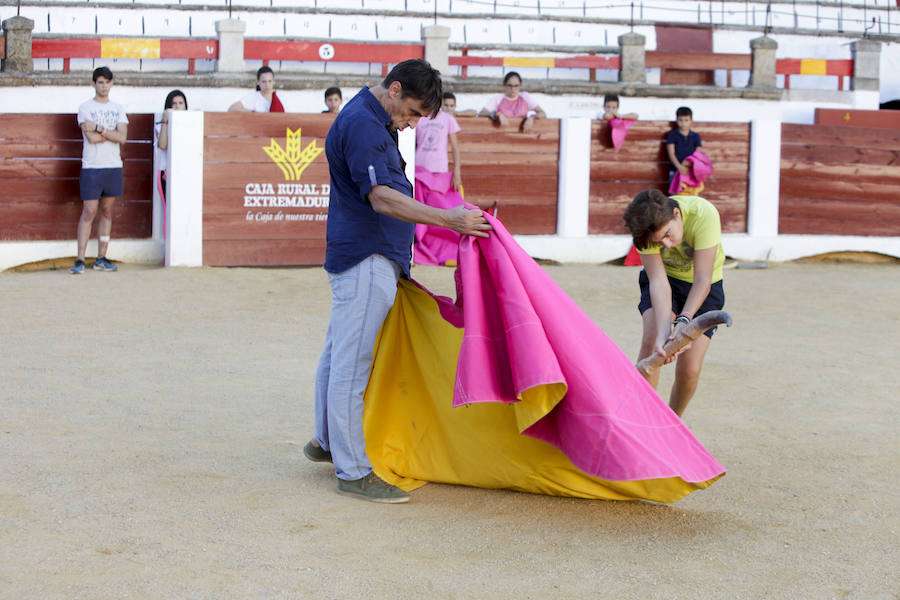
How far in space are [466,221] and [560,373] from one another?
1.61 feet

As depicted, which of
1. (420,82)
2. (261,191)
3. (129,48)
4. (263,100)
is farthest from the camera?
(129,48)

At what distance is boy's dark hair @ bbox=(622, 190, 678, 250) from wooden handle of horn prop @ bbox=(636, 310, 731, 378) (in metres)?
0.30

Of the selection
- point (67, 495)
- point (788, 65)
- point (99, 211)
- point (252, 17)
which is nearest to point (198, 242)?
point (99, 211)

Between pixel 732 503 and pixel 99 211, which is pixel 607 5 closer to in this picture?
pixel 99 211

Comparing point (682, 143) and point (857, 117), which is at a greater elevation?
point (857, 117)

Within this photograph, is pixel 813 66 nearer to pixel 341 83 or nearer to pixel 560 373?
pixel 341 83

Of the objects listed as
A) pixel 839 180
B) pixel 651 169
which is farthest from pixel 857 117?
pixel 651 169

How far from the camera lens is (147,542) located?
9.82ft

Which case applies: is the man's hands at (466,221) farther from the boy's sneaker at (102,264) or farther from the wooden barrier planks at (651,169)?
the wooden barrier planks at (651,169)

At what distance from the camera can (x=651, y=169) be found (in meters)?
10.3

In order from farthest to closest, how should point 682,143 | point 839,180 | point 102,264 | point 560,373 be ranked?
1. point 839,180
2. point 682,143
3. point 102,264
4. point 560,373

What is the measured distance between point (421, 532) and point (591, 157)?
7368mm

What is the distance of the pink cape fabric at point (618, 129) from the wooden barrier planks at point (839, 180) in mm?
1584

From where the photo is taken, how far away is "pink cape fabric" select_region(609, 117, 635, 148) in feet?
33.3
